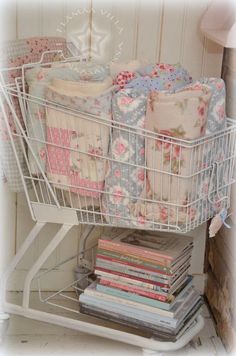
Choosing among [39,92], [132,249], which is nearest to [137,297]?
[132,249]

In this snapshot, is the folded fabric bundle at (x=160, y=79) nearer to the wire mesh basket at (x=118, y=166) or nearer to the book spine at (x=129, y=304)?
the wire mesh basket at (x=118, y=166)

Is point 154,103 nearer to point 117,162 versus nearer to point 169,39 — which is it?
point 117,162

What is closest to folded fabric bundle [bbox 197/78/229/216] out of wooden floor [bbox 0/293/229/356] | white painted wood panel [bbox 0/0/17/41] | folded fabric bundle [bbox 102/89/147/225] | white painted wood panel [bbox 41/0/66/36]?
folded fabric bundle [bbox 102/89/147/225]

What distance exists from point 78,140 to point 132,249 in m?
0.39

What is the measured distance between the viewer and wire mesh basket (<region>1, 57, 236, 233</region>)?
161cm

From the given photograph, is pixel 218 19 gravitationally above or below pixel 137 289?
above

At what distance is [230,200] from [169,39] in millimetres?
602

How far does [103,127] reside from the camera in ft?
5.41

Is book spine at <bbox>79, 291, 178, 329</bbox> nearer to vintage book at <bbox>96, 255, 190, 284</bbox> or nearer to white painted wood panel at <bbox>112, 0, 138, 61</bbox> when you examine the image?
vintage book at <bbox>96, 255, 190, 284</bbox>

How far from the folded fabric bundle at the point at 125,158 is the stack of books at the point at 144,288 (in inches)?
8.0

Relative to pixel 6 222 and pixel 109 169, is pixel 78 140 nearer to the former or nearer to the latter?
pixel 109 169

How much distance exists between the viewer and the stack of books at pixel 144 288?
1.82 m

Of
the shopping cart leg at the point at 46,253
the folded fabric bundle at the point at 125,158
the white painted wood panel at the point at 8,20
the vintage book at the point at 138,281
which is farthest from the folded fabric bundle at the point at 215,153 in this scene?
the white painted wood panel at the point at 8,20

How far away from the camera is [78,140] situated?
1.67 meters
